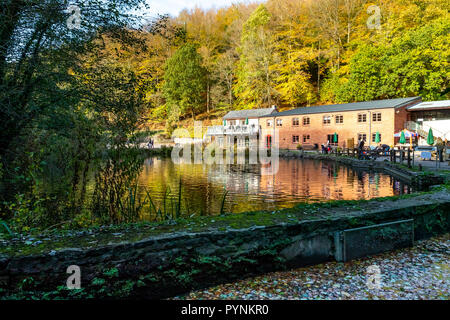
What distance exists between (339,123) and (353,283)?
3478 cm

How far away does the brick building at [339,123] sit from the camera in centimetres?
3148

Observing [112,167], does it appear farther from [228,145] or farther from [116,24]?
[228,145]

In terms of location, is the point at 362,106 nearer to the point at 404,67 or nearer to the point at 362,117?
the point at 362,117

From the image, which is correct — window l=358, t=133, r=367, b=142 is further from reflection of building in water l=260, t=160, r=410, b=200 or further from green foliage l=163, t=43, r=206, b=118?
green foliage l=163, t=43, r=206, b=118

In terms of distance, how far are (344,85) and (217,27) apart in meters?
34.7

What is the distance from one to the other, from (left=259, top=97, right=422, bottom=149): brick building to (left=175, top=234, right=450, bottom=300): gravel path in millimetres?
30148

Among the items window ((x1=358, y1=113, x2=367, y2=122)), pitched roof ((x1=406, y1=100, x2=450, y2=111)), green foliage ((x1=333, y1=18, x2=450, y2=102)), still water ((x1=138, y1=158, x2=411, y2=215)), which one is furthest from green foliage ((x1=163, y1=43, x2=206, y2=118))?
still water ((x1=138, y1=158, x2=411, y2=215))

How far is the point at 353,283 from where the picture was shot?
3334 mm

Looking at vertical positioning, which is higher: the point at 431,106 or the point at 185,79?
the point at 185,79

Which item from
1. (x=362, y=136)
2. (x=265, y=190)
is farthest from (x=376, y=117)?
(x=265, y=190)

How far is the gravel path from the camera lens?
3105mm

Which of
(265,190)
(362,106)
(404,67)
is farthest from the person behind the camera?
(404,67)

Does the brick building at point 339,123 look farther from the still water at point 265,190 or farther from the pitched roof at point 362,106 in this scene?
the still water at point 265,190

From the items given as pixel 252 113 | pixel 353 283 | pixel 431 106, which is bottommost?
pixel 353 283
